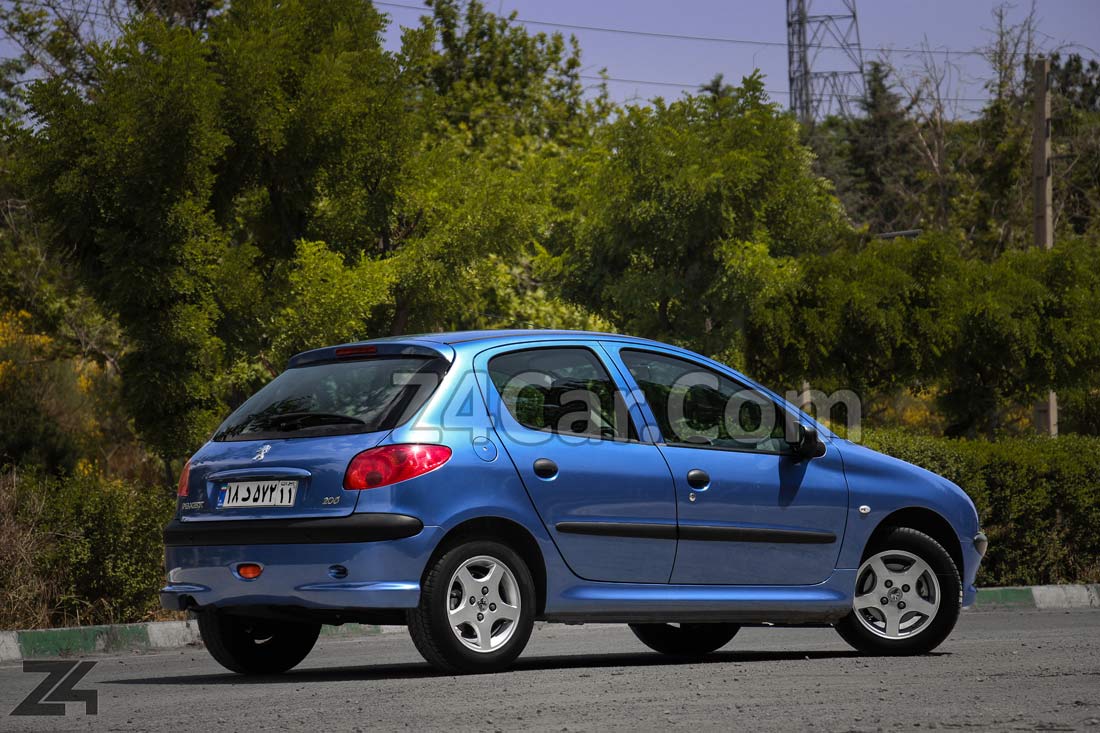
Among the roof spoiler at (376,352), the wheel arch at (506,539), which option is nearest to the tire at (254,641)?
the wheel arch at (506,539)

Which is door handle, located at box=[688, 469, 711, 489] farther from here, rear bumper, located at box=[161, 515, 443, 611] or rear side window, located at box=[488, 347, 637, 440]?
rear bumper, located at box=[161, 515, 443, 611]

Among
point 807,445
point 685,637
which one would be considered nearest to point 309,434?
point 807,445

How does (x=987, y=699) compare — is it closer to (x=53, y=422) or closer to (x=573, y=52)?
(x=53, y=422)

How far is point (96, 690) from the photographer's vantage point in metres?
7.00

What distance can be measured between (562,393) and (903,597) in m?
2.32

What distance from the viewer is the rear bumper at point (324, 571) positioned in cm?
648

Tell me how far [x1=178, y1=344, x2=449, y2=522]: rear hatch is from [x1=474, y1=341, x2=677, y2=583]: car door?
0.40 metres

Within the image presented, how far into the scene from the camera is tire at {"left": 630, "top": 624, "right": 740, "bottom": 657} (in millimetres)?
8734

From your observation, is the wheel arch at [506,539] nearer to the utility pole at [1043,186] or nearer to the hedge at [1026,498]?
the hedge at [1026,498]

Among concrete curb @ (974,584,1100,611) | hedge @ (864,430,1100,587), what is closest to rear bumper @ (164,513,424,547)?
concrete curb @ (974,584,1100,611)

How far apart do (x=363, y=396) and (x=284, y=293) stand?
9.49 m

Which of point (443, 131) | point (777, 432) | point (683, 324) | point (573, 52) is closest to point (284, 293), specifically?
point (683, 324)

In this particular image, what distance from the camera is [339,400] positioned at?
6.98m
